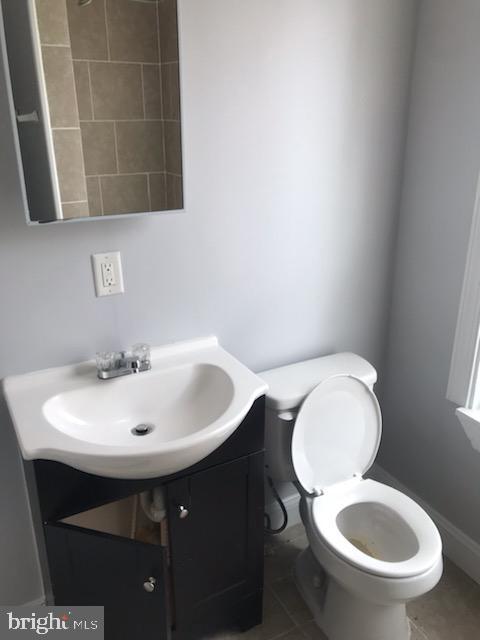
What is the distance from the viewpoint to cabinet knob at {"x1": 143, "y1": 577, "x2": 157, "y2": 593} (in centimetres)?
127

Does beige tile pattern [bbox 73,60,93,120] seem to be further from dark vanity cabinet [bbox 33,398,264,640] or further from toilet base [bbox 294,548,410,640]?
toilet base [bbox 294,548,410,640]

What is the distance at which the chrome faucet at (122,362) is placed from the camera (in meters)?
1.44

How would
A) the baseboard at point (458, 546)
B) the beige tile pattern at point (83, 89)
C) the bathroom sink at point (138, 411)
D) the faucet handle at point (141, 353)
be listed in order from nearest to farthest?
1. the bathroom sink at point (138, 411)
2. the beige tile pattern at point (83, 89)
3. the faucet handle at point (141, 353)
4. the baseboard at point (458, 546)

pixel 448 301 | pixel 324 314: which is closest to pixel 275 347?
pixel 324 314

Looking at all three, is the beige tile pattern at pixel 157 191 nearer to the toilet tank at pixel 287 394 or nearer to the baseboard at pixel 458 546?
the toilet tank at pixel 287 394

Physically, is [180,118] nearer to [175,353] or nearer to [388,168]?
[175,353]

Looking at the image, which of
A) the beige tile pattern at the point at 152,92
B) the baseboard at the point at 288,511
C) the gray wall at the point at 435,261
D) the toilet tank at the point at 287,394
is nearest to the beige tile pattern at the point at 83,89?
the beige tile pattern at the point at 152,92

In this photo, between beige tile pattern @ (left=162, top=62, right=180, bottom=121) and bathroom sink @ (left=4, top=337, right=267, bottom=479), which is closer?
bathroom sink @ (left=4, top=337, right=267, bottom=479)

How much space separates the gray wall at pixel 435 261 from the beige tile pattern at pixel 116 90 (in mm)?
968

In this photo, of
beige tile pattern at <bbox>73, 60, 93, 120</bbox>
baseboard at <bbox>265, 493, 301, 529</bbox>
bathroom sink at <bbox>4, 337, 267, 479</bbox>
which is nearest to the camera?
bathroom sink at <bbox>4, 337, 267, 479</bbox>

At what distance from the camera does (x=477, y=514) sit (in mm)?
1841

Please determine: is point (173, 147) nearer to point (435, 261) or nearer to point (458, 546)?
point (435, 261)

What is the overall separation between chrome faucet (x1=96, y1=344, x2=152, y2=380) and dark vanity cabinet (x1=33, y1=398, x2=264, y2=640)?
31 cm

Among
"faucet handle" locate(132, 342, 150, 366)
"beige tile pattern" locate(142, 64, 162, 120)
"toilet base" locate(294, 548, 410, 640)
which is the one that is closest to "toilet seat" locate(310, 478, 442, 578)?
"toilet base" locate(294, 548, 410, 640)
